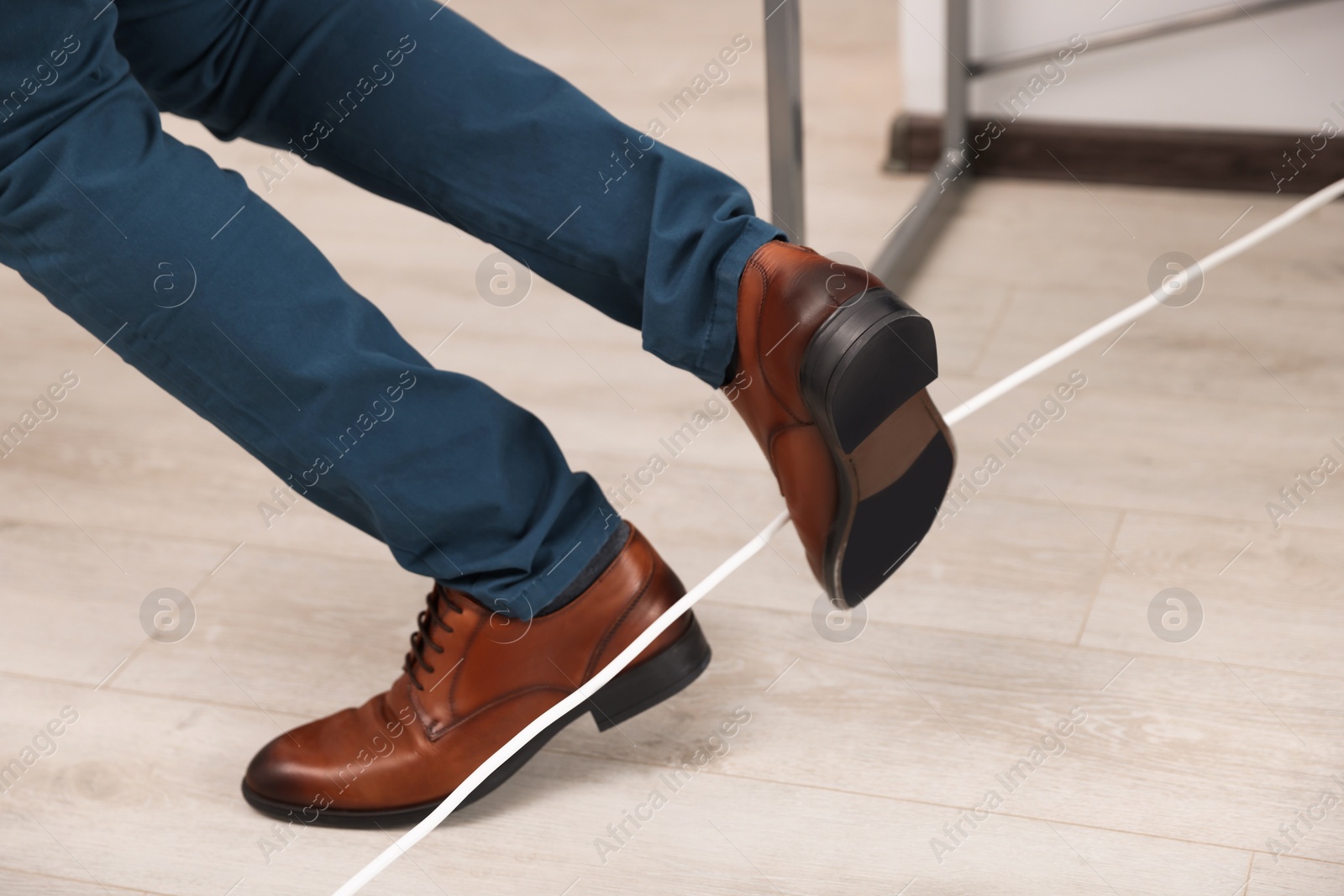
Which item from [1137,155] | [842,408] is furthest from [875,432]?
[1137,155]

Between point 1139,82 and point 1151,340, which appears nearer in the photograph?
point 1151,340

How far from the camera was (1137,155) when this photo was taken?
1.59m

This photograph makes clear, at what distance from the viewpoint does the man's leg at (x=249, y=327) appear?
61 centimetres

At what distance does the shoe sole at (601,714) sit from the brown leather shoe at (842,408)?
0.34ft

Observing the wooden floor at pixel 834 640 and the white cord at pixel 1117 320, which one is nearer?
the wooden floor at pixel 834 640

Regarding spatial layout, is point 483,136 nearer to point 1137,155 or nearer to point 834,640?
point 834,640

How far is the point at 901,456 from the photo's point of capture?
753 millimetres

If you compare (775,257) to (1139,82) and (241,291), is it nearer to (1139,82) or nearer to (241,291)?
(241,291)

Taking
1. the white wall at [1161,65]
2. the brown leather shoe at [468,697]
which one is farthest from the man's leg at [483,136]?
the white wall at [1161,65]

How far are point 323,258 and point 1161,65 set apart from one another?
122cm

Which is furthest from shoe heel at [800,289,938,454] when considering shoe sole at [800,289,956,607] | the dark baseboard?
the dark baseboard

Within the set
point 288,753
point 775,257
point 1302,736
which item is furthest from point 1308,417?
point 288,753

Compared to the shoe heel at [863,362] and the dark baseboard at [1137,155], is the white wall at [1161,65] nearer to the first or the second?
the dark baseboard at [1137,155]

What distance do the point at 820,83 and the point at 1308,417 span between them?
1.07 metres
